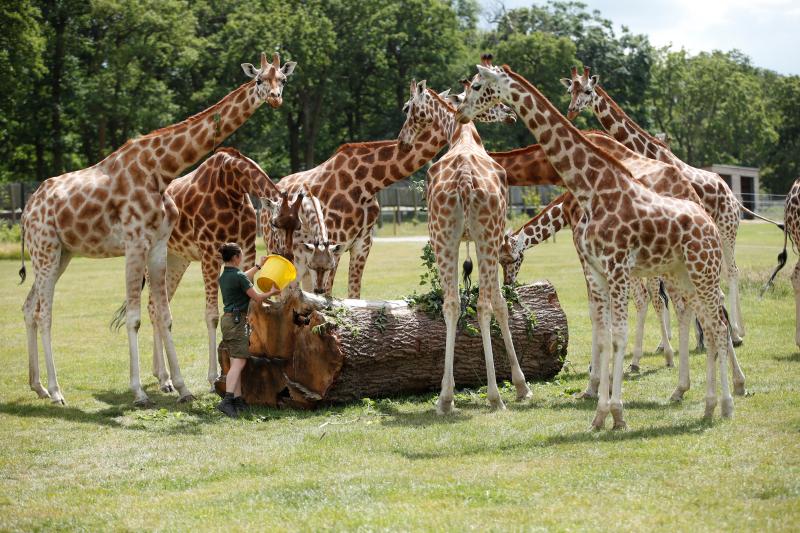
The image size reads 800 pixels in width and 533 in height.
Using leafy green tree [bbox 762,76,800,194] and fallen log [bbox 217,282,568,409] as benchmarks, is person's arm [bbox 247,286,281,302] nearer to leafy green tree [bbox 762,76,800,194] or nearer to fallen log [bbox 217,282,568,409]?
fallen log [bbox 217,282,568,409]

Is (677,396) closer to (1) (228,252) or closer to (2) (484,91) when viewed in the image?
(2) (484,91)

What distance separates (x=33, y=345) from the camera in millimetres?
12242

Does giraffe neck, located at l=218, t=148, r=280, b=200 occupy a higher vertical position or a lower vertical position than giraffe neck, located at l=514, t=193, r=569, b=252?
higher

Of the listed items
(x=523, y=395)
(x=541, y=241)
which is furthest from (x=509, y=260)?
(x=523, y=395)

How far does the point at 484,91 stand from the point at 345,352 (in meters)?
3.18

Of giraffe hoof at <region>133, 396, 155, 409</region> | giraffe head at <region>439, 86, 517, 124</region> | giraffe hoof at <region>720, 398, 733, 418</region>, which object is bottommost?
giraffe hoof at <region>133, 396, 155, 409</region>

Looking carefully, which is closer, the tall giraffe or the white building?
the tall giraffe

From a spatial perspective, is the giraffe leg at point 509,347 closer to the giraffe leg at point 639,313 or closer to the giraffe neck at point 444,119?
the giraffe neck at point 444,119

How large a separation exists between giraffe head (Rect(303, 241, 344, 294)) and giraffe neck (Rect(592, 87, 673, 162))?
461 centimetres

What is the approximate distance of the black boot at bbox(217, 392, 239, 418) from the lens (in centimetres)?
1067

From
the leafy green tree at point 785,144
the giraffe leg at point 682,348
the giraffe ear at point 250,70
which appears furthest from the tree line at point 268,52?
the giraffe leg at point 682,348

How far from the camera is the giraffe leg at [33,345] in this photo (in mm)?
12172

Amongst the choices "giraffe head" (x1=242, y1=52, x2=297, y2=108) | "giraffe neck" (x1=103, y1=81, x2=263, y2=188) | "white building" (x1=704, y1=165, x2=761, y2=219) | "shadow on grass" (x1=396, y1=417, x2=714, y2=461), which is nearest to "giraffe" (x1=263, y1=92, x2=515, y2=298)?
"giraffe neck" (x1=103, y1=81, x2=263, y2=188)

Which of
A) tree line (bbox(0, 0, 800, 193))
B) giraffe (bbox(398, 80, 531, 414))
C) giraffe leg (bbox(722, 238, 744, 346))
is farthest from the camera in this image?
tree line (bbox(0, 0, 800, 193))
